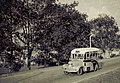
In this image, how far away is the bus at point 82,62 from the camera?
27395 millimetres

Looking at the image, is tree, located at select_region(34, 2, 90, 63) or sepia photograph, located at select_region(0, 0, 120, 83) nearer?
sepia photograph, located at select_region(0, 0, 120, 83)

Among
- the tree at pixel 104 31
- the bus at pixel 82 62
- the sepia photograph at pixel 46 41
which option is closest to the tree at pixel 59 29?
the sepia photograph at pixel 46 41

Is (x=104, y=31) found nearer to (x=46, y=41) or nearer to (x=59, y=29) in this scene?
(x=59, y=29)

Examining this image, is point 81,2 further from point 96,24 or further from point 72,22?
point 72,22

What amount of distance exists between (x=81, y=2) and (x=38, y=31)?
6098 inches

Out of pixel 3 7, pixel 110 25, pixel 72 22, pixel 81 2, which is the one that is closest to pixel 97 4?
pixel 81 2

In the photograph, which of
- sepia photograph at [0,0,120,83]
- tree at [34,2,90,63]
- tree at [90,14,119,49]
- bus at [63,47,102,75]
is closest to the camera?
bus at [63,47,102,75]

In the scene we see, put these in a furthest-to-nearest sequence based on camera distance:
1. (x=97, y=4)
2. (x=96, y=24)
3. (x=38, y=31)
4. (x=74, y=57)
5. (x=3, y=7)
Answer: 1. (x=97, y=4)
2. (x=96, y=24)
3. (x=38, y=31)
4. (x=3, y=7)
5. (x=74, y=57)

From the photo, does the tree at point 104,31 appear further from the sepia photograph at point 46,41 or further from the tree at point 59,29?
the tree at point 59,29

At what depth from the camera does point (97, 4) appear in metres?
189

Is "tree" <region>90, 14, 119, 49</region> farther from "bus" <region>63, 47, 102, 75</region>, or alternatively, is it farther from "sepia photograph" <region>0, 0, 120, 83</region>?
"bus" <region>63, 47, 102, 75</region>

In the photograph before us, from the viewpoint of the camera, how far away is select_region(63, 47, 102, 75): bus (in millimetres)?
27395

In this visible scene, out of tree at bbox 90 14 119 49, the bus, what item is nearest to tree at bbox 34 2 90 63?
the bus

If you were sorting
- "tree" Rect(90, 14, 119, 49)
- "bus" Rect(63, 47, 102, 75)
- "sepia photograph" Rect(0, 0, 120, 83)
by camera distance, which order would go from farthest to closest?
"tree" Rect(90, 14, 119, 49), "sepia photograph" Rect(0, 0, 120, 83), "bus" Rect(63, 47, 102, 75)
